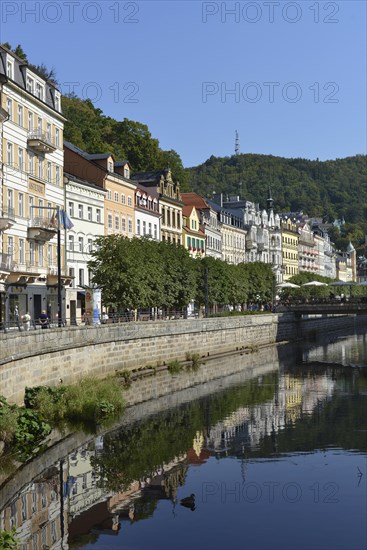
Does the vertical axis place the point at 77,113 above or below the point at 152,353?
above

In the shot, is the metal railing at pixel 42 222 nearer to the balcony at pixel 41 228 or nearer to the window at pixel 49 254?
the balcony at pixel 41 228

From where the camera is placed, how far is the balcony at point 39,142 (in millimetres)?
57850

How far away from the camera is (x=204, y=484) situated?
2858 centimetres

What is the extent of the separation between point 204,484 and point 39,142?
3567 cm

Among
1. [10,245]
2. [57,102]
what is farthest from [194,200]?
[10,245]

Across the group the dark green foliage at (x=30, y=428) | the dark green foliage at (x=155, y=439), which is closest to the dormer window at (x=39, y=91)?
the dark green foliage at (x=155, y=439)

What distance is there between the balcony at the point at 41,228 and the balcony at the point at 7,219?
3453 millimetres

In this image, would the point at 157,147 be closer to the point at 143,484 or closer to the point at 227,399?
the point at 227,399

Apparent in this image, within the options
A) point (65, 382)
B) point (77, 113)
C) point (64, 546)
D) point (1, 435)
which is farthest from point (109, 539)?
point (77, 113)

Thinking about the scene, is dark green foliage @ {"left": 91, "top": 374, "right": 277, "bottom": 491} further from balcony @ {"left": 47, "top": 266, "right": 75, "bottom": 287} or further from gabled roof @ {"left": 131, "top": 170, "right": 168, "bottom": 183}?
gabled roof @ {"left": 131, "top": 170, "right": 168, "bottom": 183}

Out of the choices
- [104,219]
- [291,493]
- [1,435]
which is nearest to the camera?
[291,493]

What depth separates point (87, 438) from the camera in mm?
34344

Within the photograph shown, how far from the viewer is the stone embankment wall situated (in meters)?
34.7

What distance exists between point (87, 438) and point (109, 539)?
11372mm
